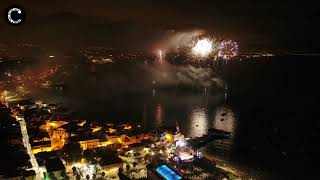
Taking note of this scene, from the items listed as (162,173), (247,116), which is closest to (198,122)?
(247,116)

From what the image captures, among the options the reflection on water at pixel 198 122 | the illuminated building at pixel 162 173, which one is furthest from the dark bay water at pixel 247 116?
the illuminated building at pixel 162 173

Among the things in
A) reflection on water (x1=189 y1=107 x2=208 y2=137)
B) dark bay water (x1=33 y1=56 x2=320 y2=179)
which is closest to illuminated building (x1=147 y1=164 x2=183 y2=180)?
dark bay water (x1=33 y1=56 x2=320 y2=179)

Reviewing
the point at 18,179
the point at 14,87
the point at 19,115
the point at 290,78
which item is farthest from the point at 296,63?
the point at 18,179

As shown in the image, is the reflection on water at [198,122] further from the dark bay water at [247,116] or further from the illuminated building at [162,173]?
the illuminated building at [162,173]

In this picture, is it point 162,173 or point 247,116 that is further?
point 247,116

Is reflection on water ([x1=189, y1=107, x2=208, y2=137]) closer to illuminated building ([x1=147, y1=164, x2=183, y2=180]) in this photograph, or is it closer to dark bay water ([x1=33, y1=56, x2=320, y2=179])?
dark bay water ([x1=33, y1=56, x2=320, y2=179])

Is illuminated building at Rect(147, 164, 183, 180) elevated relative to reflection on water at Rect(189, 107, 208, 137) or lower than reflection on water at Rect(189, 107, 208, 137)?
elevated

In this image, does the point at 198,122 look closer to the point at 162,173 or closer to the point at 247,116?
the point at 247,116

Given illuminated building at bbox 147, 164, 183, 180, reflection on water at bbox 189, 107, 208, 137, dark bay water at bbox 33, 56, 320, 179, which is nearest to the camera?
illuminated building at bbox 147, 164, 183, 180
